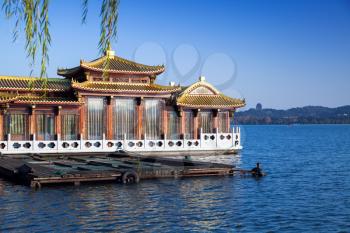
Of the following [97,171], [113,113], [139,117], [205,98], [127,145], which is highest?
[205,98]

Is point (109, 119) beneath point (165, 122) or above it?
above

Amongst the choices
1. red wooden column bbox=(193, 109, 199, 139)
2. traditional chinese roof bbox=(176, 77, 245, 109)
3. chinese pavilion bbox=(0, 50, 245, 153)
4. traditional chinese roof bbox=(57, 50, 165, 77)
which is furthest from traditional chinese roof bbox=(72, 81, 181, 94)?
red wooden column bbox=(193, 109, 199, 139)

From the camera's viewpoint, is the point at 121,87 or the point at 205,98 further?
the point at 205,98

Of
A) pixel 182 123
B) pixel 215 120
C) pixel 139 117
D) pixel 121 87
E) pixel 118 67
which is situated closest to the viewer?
pixel 121 87

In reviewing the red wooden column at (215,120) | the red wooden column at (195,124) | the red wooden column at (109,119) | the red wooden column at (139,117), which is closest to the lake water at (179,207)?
the red wooden column at (109,119)

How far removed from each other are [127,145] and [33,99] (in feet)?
26.7

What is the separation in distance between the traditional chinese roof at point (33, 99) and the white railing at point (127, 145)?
280 cm

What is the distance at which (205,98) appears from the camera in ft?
144

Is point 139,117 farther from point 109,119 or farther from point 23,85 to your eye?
point 23,85

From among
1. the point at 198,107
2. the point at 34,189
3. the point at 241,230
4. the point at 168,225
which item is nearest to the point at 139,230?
the point at 168,225

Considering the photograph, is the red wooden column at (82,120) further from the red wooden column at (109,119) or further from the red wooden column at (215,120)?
the red wooden column at (215,120)

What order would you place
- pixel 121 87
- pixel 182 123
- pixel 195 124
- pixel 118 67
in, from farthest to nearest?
1. pixel 195 124
2. pixel 182 123
3. pixel 118 67
4. pixel 121 87

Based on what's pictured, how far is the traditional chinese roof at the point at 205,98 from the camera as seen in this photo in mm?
42500

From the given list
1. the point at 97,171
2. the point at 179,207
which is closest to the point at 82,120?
the point at 97,171
